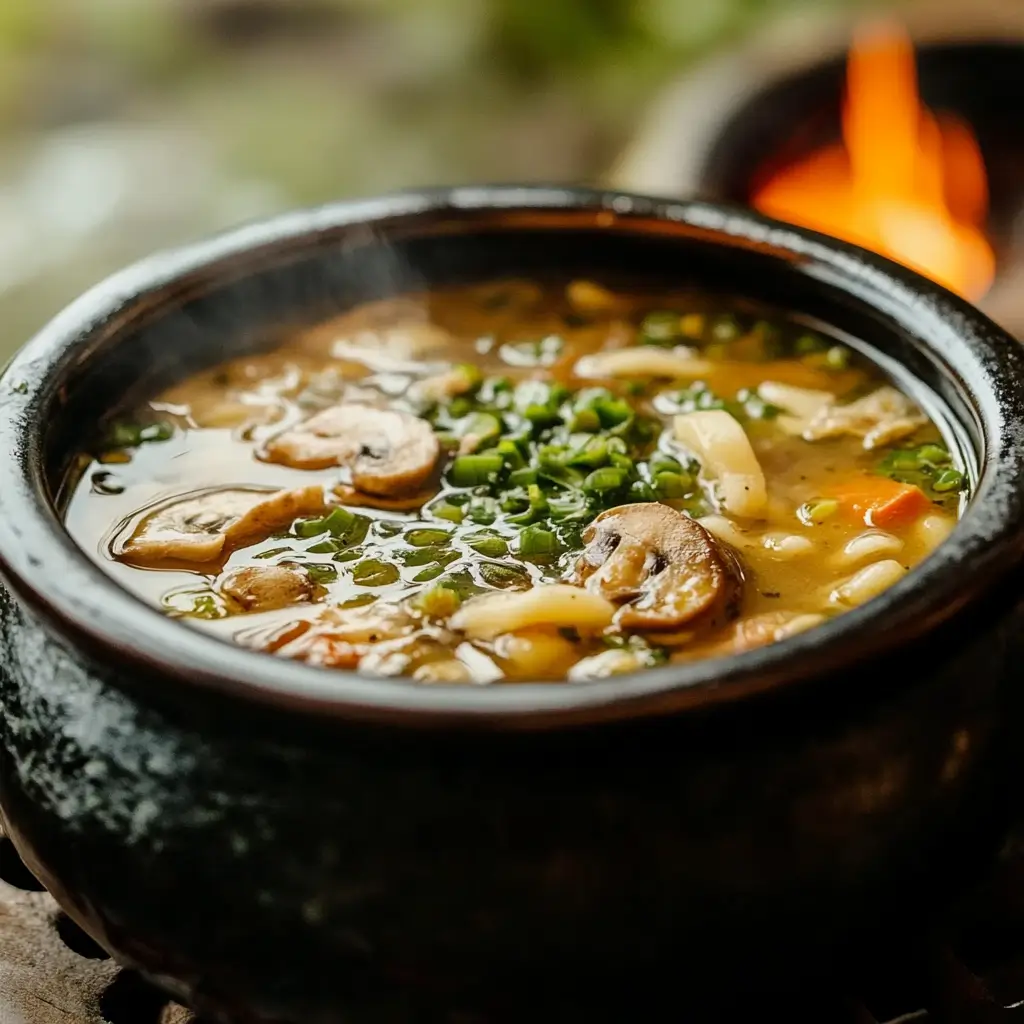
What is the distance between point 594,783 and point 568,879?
11 centimetres

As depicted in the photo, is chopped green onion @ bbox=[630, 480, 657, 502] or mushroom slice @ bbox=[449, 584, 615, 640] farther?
chopped green onion @ bbox=[630, 480, 657, 502]

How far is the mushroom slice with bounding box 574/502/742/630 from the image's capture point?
193 centimetres

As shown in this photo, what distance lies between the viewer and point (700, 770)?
1512mm

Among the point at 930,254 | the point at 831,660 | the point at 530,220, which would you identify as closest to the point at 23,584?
the point at 831,660

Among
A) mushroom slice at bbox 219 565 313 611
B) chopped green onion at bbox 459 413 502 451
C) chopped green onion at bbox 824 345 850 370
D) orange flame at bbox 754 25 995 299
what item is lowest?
mushroom slice at bbox 219 565 313 611

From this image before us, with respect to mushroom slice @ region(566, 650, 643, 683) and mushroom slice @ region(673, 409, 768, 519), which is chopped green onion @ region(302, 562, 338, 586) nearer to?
mushroom slice @ region(566, 650, 643, 683)

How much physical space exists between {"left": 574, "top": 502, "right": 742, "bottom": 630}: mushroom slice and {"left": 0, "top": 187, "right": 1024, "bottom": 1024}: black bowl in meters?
0.37

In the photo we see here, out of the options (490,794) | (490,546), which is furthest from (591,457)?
(490,794)

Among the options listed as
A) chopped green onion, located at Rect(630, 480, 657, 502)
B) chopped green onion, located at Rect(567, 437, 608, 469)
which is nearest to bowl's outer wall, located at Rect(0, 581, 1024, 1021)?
chopped green onion, located at Rect(630, 480, 657, 502)

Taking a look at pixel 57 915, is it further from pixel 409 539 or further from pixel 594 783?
pixel 594 783

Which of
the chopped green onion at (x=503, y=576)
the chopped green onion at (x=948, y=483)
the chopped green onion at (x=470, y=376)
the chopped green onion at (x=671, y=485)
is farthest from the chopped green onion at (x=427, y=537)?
the chopped green onion at (x=948, y=483)

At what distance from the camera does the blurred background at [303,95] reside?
657 centimetres

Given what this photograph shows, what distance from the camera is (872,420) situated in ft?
8.22

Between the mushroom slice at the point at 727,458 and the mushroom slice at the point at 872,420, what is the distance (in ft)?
0.53
